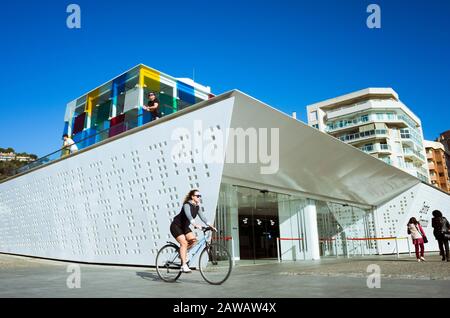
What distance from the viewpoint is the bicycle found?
5734 mm

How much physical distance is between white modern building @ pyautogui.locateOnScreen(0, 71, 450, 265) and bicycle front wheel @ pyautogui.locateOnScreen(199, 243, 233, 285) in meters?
3.44

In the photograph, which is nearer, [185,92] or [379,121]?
[185,92]

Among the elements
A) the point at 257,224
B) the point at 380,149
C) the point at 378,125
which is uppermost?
the point at 378,125

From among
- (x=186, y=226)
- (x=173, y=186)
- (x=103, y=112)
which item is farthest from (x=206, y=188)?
(x=103, y=112)

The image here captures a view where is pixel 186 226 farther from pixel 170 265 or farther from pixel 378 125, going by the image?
pixel 378 125

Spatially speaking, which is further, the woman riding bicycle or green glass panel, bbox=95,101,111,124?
green glass panel, bbox=95,101,111,124

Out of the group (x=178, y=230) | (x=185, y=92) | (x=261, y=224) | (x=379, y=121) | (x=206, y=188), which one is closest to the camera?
(x=178, y=230)

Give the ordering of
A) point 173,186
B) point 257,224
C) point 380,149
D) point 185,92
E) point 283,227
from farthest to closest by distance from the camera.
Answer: point 380,149, point 185,92, point 283,227, point 257,224, point 173,186

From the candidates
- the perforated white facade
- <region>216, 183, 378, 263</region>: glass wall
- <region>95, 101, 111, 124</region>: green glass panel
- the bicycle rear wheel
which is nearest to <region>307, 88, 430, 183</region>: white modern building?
<region>216, 183, 378, 263</region>: glass wall

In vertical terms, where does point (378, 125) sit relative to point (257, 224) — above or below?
above

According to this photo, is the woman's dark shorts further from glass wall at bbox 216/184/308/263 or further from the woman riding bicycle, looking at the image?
glass wall at bbox 216/184/308/263

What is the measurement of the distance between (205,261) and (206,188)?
13.0ft

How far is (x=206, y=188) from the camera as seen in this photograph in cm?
973
